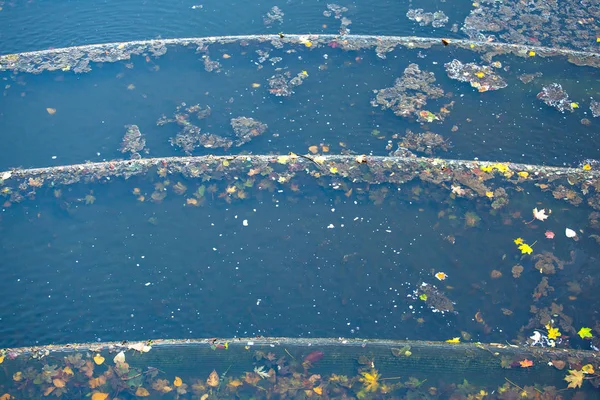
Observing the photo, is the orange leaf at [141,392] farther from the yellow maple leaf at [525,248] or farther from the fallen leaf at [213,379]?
the yellow maple leaf at [525,248]

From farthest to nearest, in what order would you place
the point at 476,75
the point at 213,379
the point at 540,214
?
the point at 476,75 → the point at 540,214 → the point at 213,379

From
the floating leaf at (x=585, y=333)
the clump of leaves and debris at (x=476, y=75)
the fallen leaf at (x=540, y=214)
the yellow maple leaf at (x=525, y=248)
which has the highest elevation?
the clump of leaves and debris at (x=476, y=75)

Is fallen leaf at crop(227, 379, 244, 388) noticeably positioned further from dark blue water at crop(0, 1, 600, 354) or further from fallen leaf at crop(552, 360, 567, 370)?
fallen leaf at crop(552, 360, 567, 370)

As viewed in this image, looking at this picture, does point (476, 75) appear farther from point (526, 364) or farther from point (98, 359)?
point (98, 359)

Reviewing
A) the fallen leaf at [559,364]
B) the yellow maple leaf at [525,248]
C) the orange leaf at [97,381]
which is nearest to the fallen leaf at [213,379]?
the orange leaf at [97,381]

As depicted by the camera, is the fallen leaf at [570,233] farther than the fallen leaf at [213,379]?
Yes

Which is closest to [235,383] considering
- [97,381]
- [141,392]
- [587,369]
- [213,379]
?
[213,379]

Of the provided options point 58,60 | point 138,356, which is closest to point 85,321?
point 138,356
